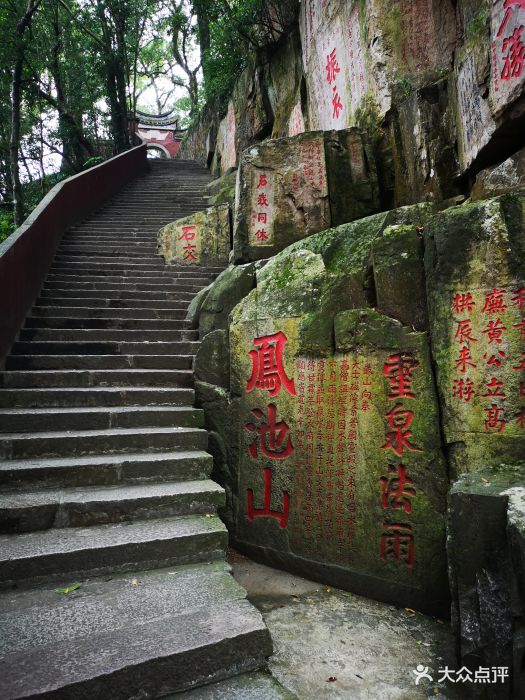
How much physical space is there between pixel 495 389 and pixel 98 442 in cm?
337

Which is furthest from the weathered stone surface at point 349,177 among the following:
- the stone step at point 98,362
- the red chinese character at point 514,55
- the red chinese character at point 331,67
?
the stone step at point 98,362

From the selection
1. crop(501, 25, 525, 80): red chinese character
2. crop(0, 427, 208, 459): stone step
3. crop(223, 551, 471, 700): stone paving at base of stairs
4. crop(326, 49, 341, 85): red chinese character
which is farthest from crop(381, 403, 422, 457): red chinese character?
crop(326, 49, 341, 85): red chinese character

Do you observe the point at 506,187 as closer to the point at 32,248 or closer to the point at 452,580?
the point at 452,580

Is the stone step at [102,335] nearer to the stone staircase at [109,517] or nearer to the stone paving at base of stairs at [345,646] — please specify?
the stone staircase at [109,517]

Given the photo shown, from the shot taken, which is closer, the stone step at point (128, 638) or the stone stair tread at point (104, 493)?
the stone step at point (128, 638)

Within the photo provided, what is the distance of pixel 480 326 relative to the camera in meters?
3.24

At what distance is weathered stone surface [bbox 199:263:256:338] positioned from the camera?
17.4 feet

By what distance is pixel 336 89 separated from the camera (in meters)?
8.12

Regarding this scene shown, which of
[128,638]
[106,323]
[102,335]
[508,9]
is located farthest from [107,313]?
[508,9]

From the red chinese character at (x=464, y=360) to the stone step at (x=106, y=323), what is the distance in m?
4.12

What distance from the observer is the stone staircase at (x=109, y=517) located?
2.25m

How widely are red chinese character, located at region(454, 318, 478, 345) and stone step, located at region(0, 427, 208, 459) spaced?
2.51m

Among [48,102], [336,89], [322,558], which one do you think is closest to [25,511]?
[322,558]

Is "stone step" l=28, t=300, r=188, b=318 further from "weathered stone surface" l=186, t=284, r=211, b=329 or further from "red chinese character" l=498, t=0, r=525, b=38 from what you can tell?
"red chinese character" l=498, t=0, r=525, b=38
